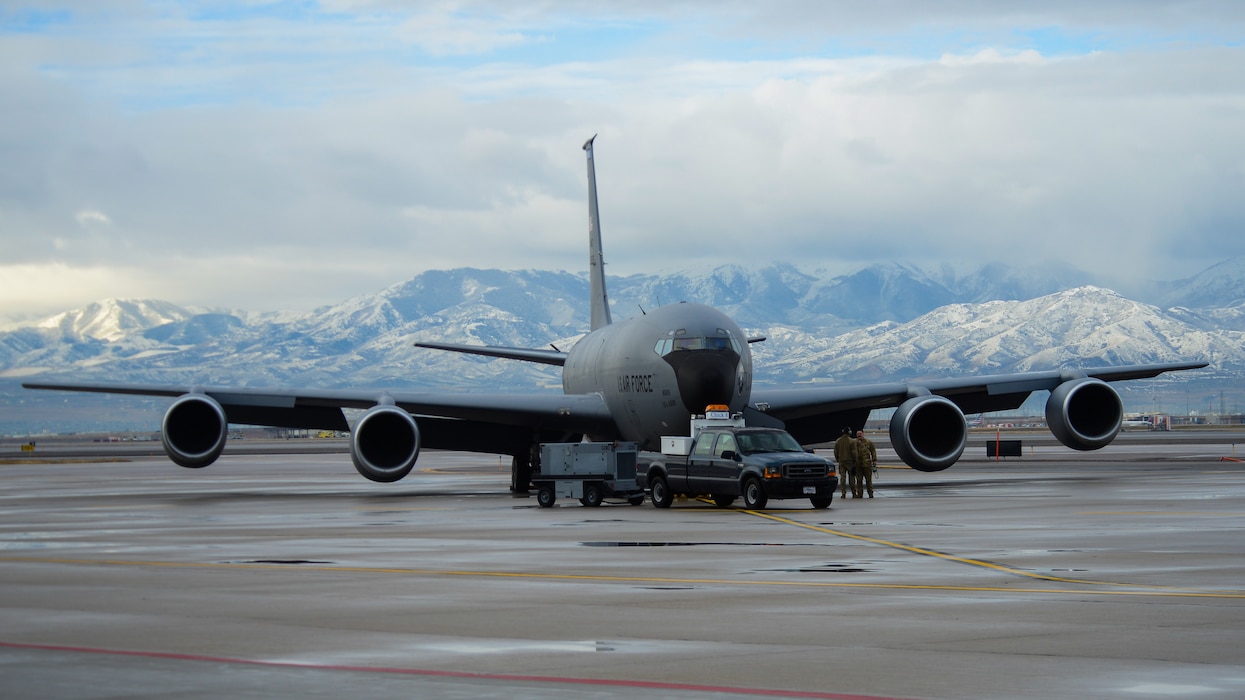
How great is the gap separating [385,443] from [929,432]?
43.8ft

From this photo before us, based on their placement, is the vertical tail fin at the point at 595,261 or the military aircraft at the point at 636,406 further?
the vertical tail fin at the point at 595,261

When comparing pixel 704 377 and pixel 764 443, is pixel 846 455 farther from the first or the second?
pixel 764 443

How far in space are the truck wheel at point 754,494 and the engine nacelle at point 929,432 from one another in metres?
7.58

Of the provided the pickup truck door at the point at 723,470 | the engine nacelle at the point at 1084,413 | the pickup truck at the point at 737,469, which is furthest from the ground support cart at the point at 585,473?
the engine nacelle at the point at 1084,413

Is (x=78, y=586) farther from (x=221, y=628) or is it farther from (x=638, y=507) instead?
(x=638, y=507)

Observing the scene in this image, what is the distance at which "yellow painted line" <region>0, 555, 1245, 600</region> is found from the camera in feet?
48.6

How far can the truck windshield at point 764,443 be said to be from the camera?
30.6 meters

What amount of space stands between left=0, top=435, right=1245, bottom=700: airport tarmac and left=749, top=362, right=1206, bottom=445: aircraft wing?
902 cm

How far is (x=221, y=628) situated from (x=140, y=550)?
9.21m

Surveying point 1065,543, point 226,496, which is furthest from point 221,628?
point 226,496

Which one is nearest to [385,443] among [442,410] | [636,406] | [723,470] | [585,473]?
[442,410]

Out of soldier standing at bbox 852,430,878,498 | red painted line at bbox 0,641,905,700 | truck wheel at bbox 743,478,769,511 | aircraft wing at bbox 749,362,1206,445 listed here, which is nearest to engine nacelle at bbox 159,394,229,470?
aircraft wing at bbox 749,362,1206,445

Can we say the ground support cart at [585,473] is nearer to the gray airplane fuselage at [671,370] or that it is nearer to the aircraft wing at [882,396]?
the gray airplane fuselage at [671,370]

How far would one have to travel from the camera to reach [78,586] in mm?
16062
